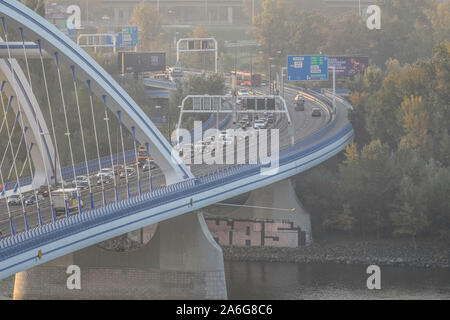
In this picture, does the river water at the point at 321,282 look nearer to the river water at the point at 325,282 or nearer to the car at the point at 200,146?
the river water at the point at 325,282

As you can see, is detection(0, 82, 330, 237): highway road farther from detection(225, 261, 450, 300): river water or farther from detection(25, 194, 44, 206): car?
detection(225, 261, 450, 300): river water

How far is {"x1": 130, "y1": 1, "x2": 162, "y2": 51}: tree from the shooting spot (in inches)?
4222

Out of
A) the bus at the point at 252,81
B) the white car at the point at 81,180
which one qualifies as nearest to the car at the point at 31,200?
the white car at the point at 81,180

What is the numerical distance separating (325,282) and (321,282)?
0.53 feet

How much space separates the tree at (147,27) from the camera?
10725cm

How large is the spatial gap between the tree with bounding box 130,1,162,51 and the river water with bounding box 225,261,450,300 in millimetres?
61683

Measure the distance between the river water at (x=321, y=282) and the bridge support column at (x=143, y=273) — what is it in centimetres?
132

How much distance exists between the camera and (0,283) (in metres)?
41.9

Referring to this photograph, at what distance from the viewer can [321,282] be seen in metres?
43.6

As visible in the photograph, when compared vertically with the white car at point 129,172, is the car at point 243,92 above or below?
above

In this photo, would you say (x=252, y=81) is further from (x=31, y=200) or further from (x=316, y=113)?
(x=31, y=200)
